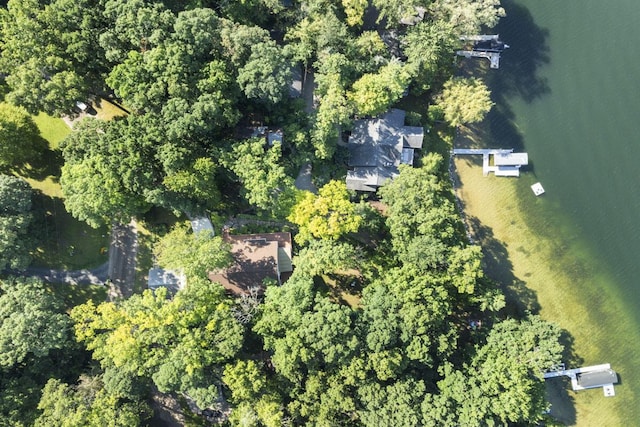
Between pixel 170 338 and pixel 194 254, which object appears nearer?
pixel 170 338

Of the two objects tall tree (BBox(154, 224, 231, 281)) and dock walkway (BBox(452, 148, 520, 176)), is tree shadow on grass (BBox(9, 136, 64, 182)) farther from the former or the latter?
dock walkway (BBox(452, 148, 520, 176))

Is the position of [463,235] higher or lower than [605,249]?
higher

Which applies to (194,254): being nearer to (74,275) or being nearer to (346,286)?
(74,275)

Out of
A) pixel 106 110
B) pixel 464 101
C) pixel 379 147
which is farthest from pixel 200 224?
pixel 464 101

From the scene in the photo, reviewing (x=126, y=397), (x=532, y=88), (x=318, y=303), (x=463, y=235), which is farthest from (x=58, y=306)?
(x=532, y=88)

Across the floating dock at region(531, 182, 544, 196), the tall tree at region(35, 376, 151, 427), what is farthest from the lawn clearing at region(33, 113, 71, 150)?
the floating dock at region(531, 182, 544, 196)

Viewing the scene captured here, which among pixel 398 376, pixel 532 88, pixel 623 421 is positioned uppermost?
pixel 532 88

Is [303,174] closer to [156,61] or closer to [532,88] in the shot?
[156,61]
